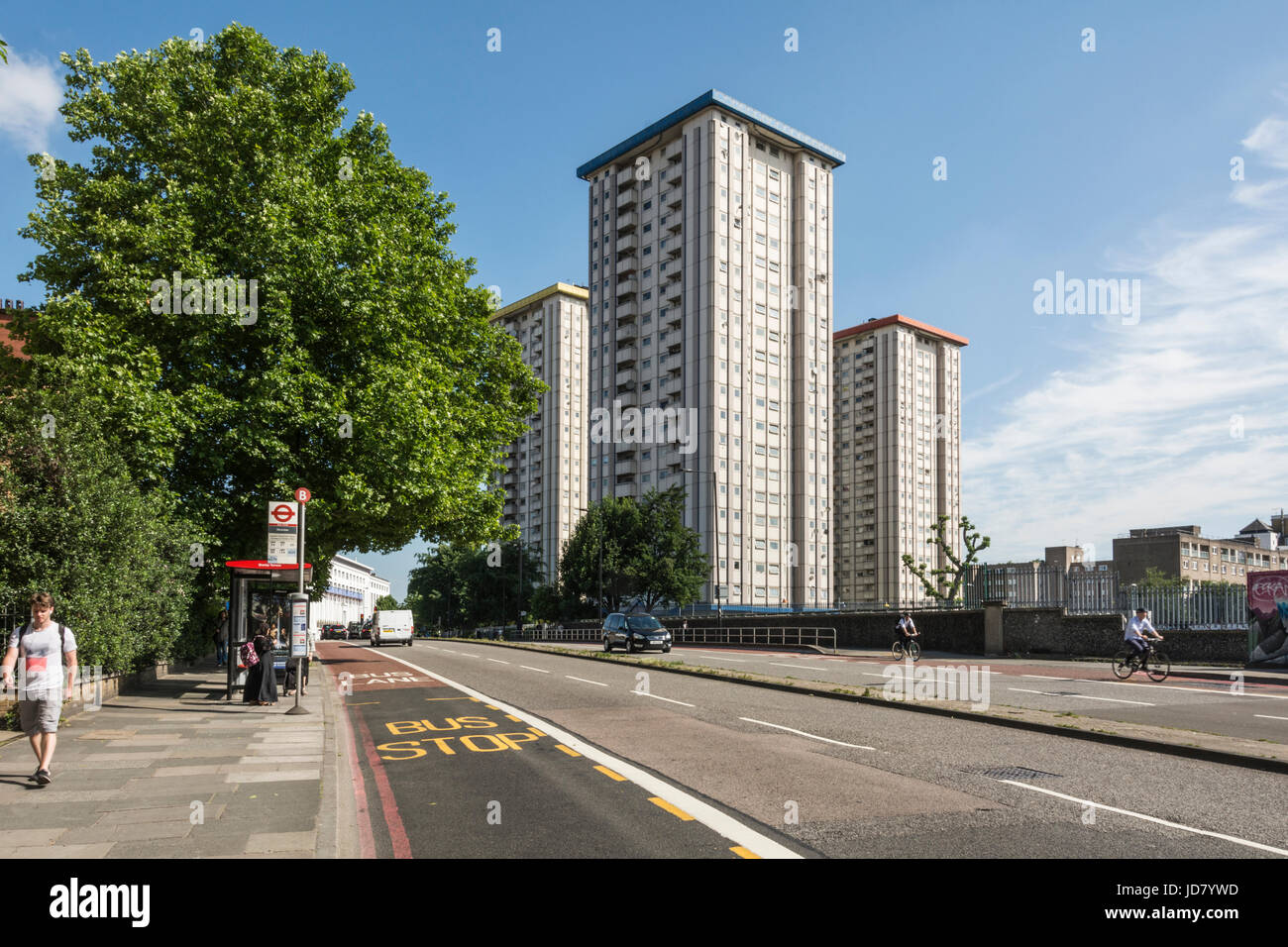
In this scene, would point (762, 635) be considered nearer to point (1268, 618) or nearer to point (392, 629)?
point (1268, 618)

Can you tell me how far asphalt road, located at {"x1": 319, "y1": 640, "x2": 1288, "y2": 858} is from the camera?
6562 mm

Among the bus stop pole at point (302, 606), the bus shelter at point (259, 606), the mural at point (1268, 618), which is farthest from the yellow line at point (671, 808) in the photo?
the mural at point (1268, 618)

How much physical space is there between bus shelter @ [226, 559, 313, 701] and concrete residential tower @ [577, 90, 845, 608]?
2591 inches

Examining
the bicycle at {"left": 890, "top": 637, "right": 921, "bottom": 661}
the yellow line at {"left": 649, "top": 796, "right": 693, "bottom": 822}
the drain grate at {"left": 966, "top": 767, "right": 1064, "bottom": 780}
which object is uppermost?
the yellow line at {"left": 649, "top": 796, "right": 693, "bottom": 822}

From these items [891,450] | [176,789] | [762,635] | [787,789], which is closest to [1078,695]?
[787,789]

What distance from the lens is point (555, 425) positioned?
13162 cm

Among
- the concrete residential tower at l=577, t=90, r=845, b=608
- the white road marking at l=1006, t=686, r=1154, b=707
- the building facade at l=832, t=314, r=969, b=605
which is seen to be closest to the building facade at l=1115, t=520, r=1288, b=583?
the building facade at l=832, t=314, r=969, b=605

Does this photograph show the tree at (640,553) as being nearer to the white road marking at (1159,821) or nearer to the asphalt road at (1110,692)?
the asphalt road at (1110,692)

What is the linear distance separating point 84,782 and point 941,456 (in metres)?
148

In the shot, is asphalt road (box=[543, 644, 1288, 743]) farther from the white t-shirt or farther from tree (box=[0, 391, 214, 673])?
tree (box=[0, 391, 214, 673])

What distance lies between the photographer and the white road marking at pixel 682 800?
21.0 ft

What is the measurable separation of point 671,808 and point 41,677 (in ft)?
21.1
